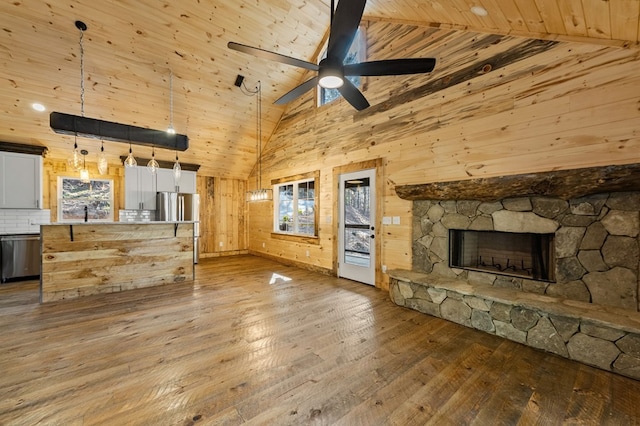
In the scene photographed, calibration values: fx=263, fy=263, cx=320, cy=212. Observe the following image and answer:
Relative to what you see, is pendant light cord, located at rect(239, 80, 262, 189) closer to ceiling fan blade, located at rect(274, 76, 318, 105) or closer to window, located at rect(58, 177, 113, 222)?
ceiling fan blade, located at rect(274, 76, 318, 105)

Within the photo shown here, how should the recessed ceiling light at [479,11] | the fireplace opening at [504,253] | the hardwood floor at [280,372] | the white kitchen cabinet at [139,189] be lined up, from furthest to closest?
the white kitchen cabinet at [139,189] < the fireplace opening at [504,253] < the recessed ceiling light at [479,11] < the hardwood floor at [280,372]

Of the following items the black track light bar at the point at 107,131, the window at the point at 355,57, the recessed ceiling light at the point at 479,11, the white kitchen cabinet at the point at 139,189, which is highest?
the window at the point at 355,57

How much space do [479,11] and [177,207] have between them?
6853 mm

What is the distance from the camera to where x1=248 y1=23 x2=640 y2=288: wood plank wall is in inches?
98.6

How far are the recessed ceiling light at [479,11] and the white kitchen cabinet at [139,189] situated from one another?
7022mm

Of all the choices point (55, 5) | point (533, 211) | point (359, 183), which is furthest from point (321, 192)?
point (55, 5)

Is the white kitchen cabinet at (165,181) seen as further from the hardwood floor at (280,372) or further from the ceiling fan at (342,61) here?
the ceiling fan at (342,61)

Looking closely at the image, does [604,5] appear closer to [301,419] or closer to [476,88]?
[476,88]

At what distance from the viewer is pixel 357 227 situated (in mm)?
4887

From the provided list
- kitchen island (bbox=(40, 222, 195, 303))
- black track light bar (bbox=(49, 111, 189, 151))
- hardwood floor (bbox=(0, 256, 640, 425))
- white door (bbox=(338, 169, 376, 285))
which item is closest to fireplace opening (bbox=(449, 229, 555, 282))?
hardwood floor (bbox=(0, 256, 640, 425))

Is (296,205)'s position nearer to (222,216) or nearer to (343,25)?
(222,216)

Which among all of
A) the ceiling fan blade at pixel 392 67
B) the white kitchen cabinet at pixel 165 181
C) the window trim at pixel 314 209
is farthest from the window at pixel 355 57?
the white kitchen cabinet at pixel 165 181

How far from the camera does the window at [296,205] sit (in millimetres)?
5941

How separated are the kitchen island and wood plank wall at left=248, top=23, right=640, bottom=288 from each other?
2713mm
